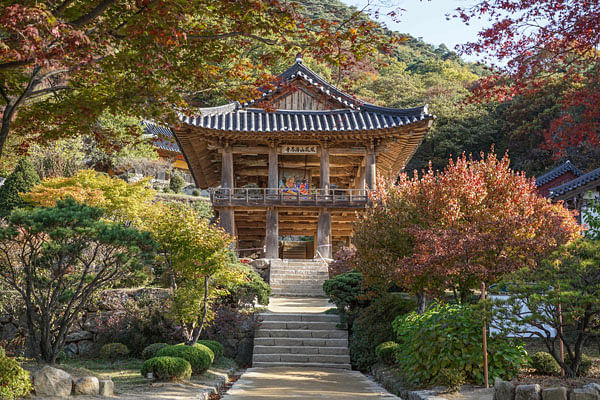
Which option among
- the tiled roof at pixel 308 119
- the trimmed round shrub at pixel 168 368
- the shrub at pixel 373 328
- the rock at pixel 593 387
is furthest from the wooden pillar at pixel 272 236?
the rock at pixel 593 387

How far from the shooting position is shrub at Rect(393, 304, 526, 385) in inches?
306

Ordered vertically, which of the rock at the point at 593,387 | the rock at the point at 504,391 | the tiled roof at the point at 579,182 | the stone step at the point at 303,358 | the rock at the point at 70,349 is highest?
the tiled roof at the point at 579,182

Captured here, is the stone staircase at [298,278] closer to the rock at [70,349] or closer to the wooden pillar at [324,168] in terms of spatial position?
the wooden pillar at [324,168]


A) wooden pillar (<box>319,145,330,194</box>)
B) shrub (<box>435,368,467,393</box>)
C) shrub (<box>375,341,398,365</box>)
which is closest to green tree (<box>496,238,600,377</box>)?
shrub (<box>435,368,467,393</box>)

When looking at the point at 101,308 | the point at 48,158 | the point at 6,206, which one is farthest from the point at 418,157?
the point at 101,308

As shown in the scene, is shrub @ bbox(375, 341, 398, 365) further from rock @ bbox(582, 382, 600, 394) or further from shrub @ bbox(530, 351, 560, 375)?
rock @ bbox(582, 382, 600, 394)

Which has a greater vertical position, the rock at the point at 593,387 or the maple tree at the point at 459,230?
the maple tree at the point at 459,230

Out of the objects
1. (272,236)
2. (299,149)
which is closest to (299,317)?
(272,236)

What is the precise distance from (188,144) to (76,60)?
1710 centimetres

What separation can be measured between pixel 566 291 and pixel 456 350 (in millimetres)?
2187

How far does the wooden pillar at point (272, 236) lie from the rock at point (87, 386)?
589 inches

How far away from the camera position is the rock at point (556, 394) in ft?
18.9

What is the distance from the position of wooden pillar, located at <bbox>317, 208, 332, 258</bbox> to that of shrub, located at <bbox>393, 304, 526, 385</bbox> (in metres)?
13.8

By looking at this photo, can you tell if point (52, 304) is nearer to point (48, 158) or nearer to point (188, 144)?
point (188, 144)
